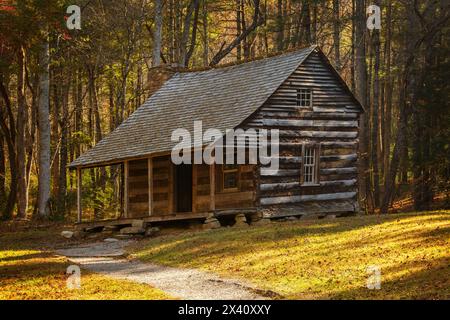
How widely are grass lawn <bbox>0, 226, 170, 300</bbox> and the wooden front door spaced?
692 centimetres

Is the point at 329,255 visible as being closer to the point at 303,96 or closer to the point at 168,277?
the point at 168,277

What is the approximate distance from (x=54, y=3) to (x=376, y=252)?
21869 millimetres

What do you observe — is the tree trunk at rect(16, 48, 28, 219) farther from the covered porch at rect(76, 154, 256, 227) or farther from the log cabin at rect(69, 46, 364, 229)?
the covered porch at rect(76, 154, 256, 227)

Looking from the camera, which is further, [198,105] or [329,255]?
[198,105]

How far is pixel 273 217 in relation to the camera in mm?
26594

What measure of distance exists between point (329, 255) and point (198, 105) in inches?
546

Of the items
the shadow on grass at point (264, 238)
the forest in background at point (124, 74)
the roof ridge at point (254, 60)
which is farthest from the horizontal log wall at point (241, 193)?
the forest in background at point (124, 74)

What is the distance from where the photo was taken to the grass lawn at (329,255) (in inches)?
532

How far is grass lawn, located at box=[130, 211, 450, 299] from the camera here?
1352cm

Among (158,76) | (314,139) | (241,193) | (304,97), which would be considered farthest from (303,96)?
(158,76)

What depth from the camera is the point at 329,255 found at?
55.8 feet

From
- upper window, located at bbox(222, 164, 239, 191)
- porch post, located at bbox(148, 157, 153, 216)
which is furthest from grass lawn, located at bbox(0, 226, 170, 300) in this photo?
upper window, located at bbox(222, 164, 239, 191)

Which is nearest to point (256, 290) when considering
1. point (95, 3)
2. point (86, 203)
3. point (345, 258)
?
point (345, 258)
